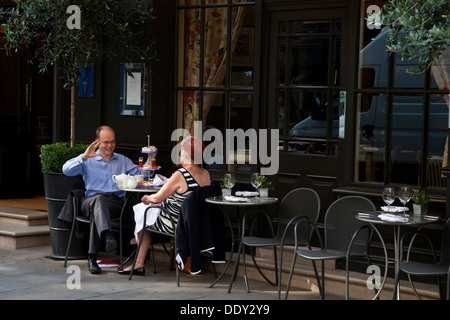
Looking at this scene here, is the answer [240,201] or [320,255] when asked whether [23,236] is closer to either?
[240,201]

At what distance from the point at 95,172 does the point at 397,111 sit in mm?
3101

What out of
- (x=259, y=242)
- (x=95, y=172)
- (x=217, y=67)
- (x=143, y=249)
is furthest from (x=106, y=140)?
(x=259, y=242)

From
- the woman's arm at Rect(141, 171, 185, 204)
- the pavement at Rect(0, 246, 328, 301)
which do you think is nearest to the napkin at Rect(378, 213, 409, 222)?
the pavement at Rect(0, 246, 328, 301)

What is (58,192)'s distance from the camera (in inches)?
316

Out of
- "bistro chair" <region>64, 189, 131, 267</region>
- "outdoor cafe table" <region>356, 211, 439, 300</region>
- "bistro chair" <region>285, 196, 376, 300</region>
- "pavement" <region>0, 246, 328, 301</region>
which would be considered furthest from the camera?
"bistro chair" <region>64, 189, 131, 267</region>

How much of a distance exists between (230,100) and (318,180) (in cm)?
142

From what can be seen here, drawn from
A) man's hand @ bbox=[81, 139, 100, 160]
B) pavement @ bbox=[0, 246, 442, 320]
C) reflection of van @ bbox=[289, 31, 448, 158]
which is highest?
reflection of van @ bbox=[289, 31, 448, 158]

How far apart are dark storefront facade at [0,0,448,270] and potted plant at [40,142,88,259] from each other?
109 centimetres

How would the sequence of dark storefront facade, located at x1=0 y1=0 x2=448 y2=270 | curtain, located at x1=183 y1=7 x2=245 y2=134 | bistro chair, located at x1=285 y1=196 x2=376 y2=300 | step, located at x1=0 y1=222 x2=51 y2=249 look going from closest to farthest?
bistro chair, located at x1=285 y1=196 x2=376 y2=300, dark storefront facade, located at x1=0 y1=0 x2=448 y2=270, curtain, located at x1=183 y1=7 x2=245 y2=134, step, located at x1=0 y1=222 x2=51 y2=249

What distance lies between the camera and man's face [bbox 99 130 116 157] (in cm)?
782

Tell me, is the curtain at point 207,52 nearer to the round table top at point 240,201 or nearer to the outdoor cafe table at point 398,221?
the round table top at point 240,201

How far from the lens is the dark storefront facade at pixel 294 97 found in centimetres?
708

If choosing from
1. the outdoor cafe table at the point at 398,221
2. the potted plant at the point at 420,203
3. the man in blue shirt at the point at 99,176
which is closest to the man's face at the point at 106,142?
the man in blue shirt at the point at 99,176

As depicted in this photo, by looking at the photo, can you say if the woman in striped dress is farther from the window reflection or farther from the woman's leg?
the window reflection
